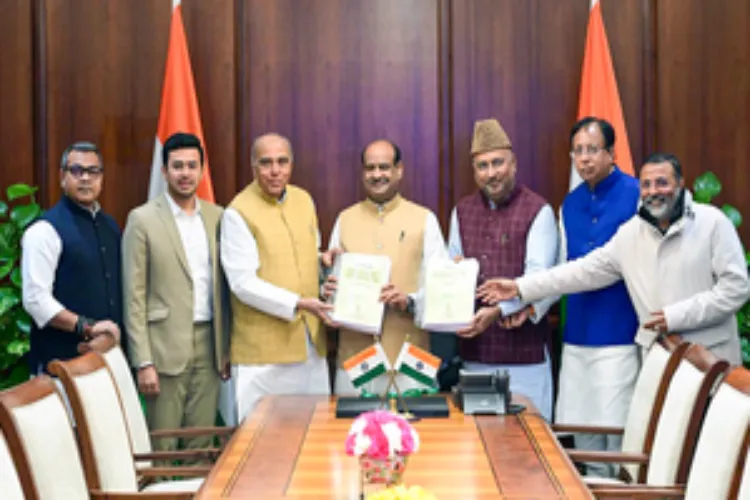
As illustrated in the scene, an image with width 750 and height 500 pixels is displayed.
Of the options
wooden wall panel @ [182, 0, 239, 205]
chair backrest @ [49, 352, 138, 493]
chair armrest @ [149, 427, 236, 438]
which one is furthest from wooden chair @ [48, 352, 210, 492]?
wooden wall panel @ [182, 0, 239, 205]

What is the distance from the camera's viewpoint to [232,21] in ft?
16.1

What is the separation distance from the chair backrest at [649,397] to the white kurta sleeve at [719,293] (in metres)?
0.42

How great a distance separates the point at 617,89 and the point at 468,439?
2.94 m

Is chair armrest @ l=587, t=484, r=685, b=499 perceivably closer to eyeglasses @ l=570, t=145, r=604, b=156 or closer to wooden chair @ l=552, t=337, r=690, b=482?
wooden chair @ l=552, t=337, r=690, b=482

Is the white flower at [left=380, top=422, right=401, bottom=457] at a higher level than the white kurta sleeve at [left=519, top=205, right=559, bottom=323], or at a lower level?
lower

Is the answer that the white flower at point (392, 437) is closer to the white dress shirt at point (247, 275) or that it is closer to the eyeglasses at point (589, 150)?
the white dress shirt at point (247, 275)

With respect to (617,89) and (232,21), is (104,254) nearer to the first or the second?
(232,21)

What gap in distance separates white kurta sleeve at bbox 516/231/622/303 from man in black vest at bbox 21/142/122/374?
183 centimetres

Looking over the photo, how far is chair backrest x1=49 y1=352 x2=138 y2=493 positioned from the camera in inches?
104

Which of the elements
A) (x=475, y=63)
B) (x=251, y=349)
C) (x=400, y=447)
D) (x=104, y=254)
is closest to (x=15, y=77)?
(x=104, y=254)

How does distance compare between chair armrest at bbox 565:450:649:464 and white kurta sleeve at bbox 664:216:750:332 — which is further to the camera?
white kurta sleeve at bbox 664:216:750:332

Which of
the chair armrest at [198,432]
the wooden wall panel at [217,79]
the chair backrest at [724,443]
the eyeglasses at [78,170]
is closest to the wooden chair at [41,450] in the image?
the chair armrest at [198,432]

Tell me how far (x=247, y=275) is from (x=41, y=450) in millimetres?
1738

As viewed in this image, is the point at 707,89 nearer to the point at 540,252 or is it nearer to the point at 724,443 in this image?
the point at 540,252
